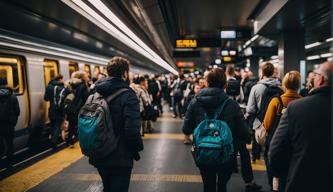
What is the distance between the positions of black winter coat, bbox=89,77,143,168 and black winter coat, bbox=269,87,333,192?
1260mm

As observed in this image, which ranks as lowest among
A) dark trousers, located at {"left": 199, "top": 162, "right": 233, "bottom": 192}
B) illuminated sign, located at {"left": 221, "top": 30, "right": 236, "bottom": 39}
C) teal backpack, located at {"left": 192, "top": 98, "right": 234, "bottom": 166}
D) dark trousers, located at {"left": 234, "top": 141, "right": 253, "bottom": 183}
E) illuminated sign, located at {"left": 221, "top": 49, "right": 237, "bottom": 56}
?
dark trousers, located at {"left": 234, "top": 141, "right": 253, "bottom": 183}

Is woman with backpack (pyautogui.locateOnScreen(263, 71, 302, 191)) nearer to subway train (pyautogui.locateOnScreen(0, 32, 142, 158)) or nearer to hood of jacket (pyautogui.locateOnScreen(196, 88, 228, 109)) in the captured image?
hood of jacket (pyautogui.locateOnScreen(196, 88, 228, 109))

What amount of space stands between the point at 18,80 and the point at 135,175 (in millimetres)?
3673

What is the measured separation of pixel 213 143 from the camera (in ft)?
11.0

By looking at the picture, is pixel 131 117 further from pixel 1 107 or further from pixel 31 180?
pixel 1 107

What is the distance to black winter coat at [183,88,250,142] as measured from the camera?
11.6 feet

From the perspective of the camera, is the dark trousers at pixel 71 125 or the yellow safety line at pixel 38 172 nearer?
the yellow safety line at pixel 38 172

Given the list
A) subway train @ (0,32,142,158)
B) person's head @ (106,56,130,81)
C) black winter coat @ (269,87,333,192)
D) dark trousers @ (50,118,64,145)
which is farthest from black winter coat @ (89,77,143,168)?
dark trousers @ (50,118,64,145)

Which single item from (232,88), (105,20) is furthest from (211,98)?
(105,20)

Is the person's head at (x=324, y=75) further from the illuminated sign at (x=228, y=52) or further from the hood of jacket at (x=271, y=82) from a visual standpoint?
the illuminated sign at (x=228, y=52)

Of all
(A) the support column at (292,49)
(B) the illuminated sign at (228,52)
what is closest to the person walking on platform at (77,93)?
(A) the support column at (292,49)

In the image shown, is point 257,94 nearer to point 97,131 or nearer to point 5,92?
point 97,131

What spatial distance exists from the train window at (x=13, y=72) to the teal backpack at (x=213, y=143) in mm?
4715

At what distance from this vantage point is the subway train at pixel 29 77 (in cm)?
740
